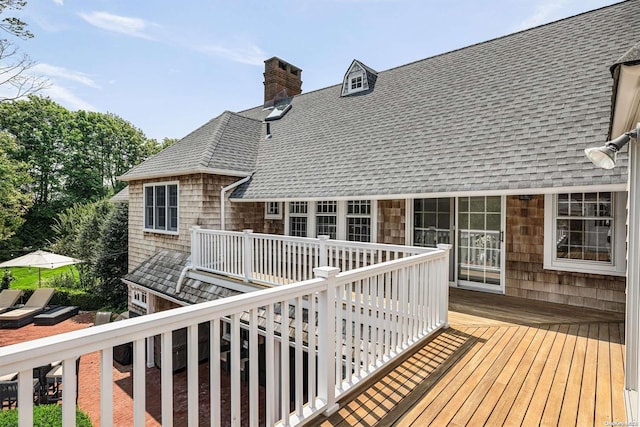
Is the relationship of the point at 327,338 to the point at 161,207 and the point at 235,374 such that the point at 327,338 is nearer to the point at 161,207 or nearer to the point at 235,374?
the point at 235,374

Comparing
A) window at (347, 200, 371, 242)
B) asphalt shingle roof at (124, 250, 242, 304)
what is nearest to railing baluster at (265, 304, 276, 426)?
asphalt shingle roof at (124, 250, 242, 304)

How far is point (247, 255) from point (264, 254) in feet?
1.57

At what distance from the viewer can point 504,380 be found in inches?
126

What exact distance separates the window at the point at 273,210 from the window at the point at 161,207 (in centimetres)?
286

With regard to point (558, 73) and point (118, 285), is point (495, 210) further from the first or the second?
point (118, 285)

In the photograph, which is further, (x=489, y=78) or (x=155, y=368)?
(x=155, y=368)

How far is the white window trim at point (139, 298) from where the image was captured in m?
10.3

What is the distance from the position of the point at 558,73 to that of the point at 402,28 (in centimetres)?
454

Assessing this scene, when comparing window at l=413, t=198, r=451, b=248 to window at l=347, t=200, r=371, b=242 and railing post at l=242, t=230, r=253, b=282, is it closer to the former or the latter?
window at l=347, t=200, r=371, b=242

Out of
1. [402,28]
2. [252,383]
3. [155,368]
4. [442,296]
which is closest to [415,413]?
[252,383]

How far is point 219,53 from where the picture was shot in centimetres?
1353

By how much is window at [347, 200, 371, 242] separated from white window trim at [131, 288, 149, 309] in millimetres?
6751

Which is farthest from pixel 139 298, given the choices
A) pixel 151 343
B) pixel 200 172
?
pixel 200 172

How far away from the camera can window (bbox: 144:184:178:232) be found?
1054 cm
